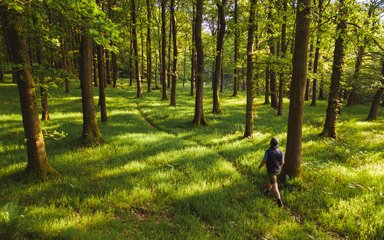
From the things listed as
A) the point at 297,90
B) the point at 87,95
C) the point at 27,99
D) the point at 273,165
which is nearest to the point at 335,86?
the point at 297,90

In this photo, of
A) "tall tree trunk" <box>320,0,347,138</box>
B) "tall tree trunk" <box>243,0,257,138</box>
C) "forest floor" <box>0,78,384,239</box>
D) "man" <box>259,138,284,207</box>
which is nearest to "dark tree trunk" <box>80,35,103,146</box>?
"forest floor" <box>0,78,384,239</box>

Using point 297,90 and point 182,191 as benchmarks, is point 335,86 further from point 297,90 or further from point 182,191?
point 182,191

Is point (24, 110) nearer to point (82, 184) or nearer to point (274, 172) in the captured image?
point (82, 184)

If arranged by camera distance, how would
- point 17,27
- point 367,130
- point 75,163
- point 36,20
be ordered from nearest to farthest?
1. point 17,27
2. point 36,20
3. point 75,163
4. point 367,130

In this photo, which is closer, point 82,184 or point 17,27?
point 17,27

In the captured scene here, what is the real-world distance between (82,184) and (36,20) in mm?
5363

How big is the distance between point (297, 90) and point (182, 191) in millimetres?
4745

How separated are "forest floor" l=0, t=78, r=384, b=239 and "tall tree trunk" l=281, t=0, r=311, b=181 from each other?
0.61 m

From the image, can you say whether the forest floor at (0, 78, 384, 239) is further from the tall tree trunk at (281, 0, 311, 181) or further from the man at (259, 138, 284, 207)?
the tall tree trunk at (281, 0, 311, 181)

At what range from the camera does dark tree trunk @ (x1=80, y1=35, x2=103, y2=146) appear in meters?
11.0

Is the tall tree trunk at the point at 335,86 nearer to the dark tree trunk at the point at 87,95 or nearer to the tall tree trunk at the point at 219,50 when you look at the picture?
the tall tree trunk at the point at 219,50

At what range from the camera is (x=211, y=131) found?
50.4 ft

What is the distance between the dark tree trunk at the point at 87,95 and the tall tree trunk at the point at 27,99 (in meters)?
3.44

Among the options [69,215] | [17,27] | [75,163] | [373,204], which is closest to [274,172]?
[373,204]
